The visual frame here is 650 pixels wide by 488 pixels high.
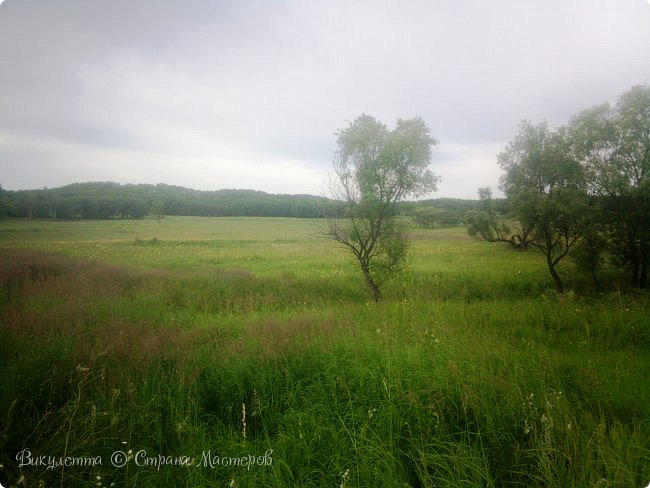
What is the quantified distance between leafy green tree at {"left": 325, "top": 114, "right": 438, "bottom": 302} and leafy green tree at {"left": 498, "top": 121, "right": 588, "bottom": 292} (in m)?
4.42

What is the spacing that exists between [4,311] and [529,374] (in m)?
9.19

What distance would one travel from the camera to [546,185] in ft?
36.2

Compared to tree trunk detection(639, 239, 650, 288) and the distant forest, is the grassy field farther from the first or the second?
tree trunk detection(639, 239, 650, 288)

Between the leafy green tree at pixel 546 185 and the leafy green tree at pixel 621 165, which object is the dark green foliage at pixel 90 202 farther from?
the leafy green tree at pixel 621 165

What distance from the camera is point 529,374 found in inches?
163

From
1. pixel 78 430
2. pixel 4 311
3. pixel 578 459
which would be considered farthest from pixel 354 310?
pixel 4 311
